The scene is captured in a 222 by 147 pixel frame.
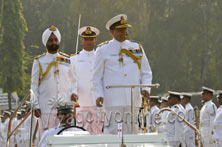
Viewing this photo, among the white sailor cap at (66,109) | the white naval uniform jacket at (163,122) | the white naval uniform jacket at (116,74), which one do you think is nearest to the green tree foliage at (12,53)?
the white naval uniform jacket at (163,122)

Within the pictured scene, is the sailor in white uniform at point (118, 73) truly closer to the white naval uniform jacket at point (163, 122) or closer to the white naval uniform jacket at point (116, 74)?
the white naval uniform jacket at point (116, 74)

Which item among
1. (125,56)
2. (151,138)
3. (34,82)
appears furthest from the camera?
(34,82)

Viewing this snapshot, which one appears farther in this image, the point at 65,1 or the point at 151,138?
the point at 65,1

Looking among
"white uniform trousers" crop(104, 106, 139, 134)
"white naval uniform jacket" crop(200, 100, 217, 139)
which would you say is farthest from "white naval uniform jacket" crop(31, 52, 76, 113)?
"white naval uniform jacket" crop(200, 100, 217, 139)

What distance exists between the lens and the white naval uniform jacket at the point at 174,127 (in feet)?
58.6

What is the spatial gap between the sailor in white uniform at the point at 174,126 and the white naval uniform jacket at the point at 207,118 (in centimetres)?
98

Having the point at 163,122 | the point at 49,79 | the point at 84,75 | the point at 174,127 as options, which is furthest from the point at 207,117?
the point at 49,79

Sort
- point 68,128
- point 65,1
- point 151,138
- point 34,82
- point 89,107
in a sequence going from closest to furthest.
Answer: point 151,138 → point 68,128 → point 34,82 → point 89,107 → point 65,1

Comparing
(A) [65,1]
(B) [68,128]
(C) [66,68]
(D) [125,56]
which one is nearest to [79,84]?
(C) [66,68]

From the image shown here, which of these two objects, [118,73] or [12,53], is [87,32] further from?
[12,53]

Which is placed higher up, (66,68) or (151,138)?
(66,68)

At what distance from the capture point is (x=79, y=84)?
11719 mm

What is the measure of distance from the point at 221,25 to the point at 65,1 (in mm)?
14935

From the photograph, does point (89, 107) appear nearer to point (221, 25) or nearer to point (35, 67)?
point (35, 67)
